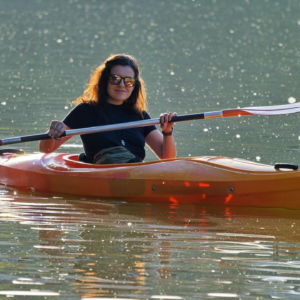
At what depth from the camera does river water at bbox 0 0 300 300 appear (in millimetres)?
4754

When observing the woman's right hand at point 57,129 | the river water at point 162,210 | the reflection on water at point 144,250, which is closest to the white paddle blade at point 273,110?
the river water at point 162,210

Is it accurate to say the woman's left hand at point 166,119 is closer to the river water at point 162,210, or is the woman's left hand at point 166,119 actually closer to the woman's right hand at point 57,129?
the river water at point 162,210

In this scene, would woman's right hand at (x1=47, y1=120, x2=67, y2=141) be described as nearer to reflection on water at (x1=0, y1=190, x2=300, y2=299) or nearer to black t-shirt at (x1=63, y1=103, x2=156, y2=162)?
black t-shirt at (x1=63, y1=103, x2=156, y2=162)

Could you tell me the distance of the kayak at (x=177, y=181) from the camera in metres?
6.48

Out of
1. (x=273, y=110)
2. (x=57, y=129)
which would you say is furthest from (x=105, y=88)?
(x=273, y=110)

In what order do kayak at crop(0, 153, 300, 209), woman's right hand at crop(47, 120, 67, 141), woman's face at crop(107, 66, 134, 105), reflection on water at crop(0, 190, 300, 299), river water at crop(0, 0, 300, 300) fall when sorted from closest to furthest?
reflection on water at crop(0, 190, 300, 299), river water at crop(0, 0, 300, 300), kayak at crop(0, 153, 300, 209), woman's right hand at crop(47, 120, 67, 141), woman's face at crop(107, 66, 134, 105)

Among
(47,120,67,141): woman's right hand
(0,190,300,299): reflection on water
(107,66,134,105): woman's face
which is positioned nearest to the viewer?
(0,190,300,299): reflection on water

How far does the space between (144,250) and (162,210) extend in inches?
49.5

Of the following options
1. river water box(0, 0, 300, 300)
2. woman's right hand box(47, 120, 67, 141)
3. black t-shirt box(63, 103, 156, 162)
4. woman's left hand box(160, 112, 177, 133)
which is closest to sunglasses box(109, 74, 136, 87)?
black t-shirt box(63, 103, 156, 162)

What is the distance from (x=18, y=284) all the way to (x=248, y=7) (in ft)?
121

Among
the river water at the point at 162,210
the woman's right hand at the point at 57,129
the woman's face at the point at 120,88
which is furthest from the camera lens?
the woman's face at the point at 120,88

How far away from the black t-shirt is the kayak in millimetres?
200

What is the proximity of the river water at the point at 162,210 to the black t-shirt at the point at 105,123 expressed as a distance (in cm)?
47

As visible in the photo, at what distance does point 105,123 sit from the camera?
7.05 m
